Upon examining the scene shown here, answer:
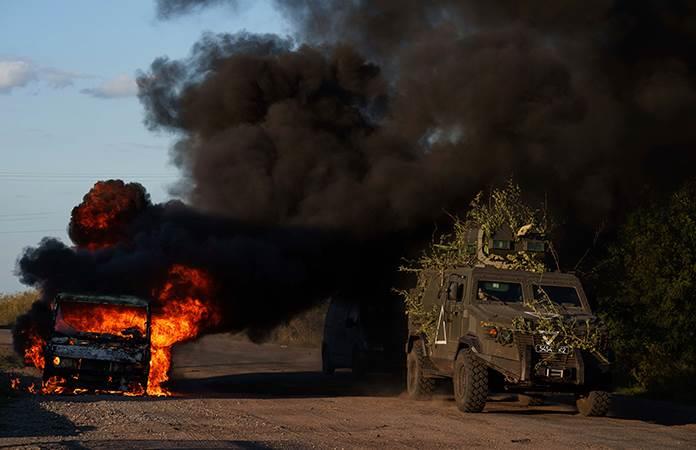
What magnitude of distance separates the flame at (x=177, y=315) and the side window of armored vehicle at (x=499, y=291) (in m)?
6.10

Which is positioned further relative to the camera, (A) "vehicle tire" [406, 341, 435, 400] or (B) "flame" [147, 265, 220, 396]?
(B) "flame" [147, 265, 220, 396]

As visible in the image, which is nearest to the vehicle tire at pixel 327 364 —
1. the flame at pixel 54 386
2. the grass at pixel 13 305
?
the flame at pixel 54 386

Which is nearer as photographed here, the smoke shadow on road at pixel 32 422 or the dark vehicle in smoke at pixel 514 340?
the smoke shadow on road at pixel 32 422

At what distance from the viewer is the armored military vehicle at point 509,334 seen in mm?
14922

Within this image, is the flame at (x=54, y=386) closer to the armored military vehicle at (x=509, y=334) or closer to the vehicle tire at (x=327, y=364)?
the armored military vehicle at (x=509, y=334)

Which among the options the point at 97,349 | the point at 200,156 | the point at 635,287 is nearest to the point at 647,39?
the point at 635,287

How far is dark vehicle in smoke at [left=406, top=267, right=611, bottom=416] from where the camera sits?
14906 millimetres

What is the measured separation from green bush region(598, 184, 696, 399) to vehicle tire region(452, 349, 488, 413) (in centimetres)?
587

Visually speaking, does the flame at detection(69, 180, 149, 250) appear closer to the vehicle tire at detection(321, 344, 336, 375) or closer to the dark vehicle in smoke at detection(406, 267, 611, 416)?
the vehicle tire at detection(321, 344, 336, 375)

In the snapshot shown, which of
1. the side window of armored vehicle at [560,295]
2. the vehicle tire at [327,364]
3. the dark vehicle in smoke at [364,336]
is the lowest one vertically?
the vehicle tire at [327,364]

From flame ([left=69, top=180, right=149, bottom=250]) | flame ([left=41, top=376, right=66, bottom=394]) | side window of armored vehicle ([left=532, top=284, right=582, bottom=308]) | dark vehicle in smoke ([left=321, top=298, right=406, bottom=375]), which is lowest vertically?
flame ([left=41, top=376, right=66, bottom=394])

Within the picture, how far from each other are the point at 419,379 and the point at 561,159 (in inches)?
402

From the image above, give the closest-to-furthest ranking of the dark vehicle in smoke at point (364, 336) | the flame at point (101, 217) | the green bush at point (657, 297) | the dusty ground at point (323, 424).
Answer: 1. the dusty ground at point (323, 424)
2. the green bush at point (657, 297)
3. the dark vehicle in smoke at point (364, 336)
4. the flame at point (101, 217)

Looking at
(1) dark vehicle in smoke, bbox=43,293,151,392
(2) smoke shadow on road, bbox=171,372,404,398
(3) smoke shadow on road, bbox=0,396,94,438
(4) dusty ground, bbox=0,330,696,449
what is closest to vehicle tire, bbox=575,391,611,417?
(4) dusty ground, bbox=0,330,696,449
